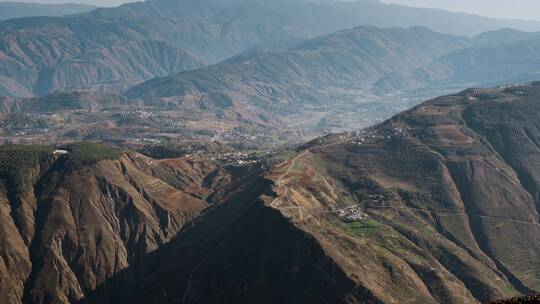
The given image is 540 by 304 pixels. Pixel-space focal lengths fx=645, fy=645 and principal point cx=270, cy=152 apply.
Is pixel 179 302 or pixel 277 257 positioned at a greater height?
pixel 277 257

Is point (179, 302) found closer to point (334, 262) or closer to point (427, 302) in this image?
point (334, 262)

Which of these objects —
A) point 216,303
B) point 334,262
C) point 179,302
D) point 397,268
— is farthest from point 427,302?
point 179,302

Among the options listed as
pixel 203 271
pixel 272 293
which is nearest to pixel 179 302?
pixel 203 271

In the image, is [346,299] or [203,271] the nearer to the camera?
[346,299]

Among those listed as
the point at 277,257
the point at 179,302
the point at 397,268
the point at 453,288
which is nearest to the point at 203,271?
the point at 179,302

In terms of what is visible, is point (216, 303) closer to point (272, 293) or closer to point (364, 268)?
point (272, 293)

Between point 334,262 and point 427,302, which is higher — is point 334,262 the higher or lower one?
the higher one

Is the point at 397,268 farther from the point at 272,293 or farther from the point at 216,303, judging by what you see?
the point at 216,303

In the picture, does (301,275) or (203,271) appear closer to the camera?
(301,275)
